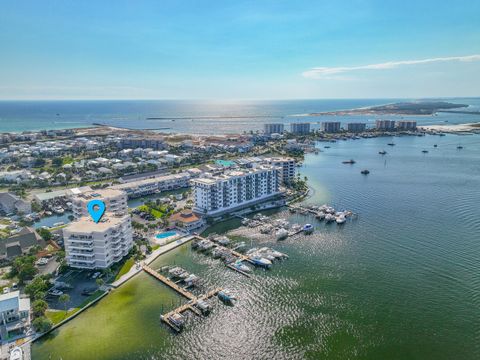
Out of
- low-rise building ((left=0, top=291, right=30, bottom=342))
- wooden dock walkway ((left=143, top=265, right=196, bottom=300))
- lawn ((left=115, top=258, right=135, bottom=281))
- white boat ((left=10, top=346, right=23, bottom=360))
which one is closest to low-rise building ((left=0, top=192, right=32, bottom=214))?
lawn ((left=115, top=258, right=135, bottom=281))

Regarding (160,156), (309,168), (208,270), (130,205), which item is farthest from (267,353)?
(160,156)

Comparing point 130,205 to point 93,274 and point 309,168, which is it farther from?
point 309,168

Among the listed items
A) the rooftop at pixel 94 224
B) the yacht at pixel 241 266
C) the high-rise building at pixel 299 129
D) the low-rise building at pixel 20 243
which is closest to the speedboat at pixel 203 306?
the yacht at pixel 241 266

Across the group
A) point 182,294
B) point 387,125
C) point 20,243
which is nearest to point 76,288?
point 182,294

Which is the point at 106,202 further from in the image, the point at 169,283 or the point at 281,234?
the point at 281,234

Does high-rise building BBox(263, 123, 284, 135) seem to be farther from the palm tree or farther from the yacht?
the palm tree

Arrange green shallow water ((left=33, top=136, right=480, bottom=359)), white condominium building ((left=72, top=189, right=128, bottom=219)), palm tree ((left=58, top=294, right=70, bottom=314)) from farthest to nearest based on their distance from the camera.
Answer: white condominium building ((left=72, top=189, right=128, bottom=219)) < palm tree ((left=58, top=294, right=70, bottom=314)) < green shallow water ((left=33, top=136, right=480, bottom=359))
